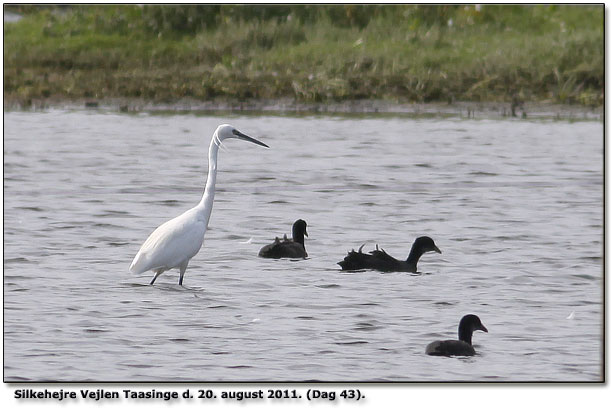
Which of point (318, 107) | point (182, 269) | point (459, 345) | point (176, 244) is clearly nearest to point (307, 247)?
point (182, 269)

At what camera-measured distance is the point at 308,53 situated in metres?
23.3

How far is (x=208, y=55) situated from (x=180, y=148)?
3616mm

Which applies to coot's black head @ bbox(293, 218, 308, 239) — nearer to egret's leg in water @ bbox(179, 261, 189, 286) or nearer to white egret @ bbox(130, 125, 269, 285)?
white egret @ bbox(130, 125, 269, 285)

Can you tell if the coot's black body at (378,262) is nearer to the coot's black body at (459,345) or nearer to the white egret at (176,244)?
the white egret at (176,244)

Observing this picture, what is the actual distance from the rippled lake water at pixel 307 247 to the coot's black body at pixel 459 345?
0.08 m

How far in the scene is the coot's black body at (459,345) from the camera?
854cm

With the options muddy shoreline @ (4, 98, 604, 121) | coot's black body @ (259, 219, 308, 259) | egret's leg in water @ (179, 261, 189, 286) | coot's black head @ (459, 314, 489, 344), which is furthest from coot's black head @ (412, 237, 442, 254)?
muddy shoreline @ (4, 98, 604, 121)

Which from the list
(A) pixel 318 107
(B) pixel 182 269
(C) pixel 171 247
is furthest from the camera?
(A) pixel 318 107

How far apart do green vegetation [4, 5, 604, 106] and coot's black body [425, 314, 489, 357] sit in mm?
13668

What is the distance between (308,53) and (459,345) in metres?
15.2

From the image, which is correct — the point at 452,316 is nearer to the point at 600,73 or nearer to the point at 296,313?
the point at 296,313

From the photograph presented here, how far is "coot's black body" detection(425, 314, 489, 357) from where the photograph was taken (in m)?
8.54

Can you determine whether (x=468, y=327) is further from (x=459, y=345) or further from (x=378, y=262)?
(x=378, y=262)

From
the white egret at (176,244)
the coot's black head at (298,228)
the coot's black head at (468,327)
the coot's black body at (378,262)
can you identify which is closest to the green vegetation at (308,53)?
the coot's black head at (298,228)
